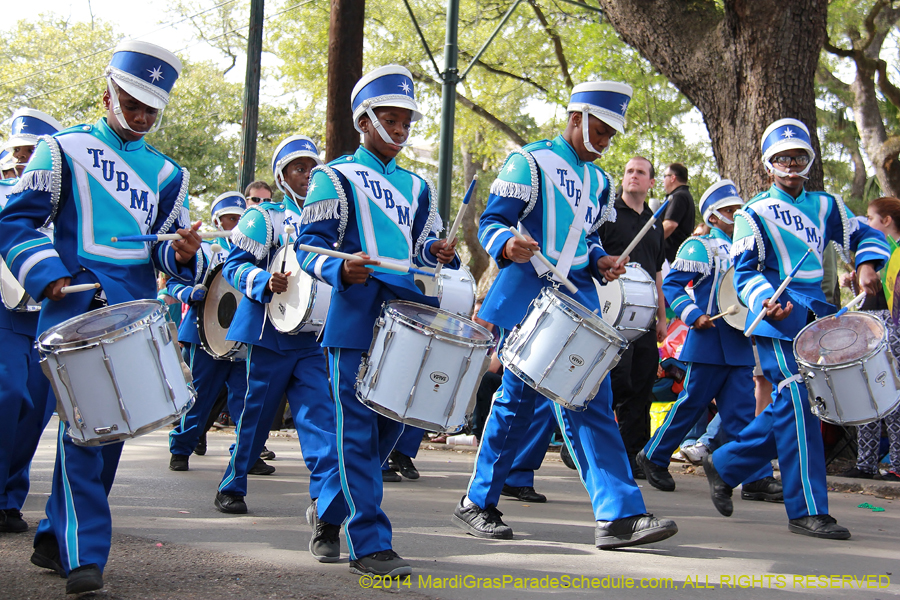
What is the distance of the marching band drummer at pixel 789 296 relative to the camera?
213 inches

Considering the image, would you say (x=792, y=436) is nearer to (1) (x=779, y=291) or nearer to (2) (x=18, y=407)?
(1) (x=779, y=291)

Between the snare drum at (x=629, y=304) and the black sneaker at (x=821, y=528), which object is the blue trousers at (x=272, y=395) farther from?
the black sneaker at (x=821, y=528)

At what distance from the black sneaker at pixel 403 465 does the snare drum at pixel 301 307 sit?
2.11 m

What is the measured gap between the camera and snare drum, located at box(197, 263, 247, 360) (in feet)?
23.7

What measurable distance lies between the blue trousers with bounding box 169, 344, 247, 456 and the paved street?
24.2 inches

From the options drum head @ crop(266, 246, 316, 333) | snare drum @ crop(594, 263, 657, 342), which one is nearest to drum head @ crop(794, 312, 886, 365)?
snare drum @ crop(594, 263, 657, 342)

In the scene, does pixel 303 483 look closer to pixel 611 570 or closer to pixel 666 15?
pixel 611 570

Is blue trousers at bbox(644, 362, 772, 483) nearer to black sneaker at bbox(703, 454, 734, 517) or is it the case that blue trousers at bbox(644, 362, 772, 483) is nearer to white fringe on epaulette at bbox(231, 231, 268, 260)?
black sneaker at bbox(703, 454, 734, 517)

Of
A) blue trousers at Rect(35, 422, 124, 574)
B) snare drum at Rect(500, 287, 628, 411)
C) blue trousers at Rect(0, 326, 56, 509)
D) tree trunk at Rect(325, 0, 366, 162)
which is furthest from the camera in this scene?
tree trunk at Rect(325, 0, 366, 162)

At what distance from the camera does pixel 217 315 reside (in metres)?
7.43

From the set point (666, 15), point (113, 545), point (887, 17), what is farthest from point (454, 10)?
point (887, 17)

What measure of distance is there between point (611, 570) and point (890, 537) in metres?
2.14

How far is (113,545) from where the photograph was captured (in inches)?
186

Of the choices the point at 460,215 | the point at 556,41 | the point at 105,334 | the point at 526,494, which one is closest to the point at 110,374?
the point at 105,334
